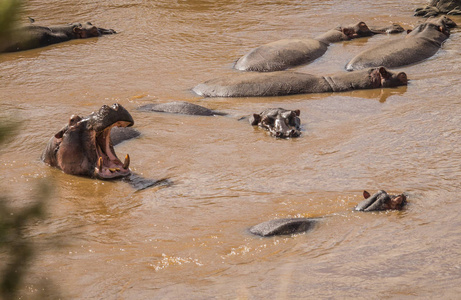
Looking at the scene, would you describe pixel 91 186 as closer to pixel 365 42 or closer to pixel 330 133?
pixel 330 133

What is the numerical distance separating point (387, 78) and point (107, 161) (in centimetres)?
446

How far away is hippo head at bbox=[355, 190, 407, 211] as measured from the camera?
5117 millimetres

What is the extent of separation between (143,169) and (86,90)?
11.8ft

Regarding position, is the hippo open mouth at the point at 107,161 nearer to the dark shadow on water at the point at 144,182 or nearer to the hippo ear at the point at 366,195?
the dark shadow on water at the point at 144,182

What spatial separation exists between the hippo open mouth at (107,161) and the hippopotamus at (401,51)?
4919mm

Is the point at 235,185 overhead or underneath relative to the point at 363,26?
underneath

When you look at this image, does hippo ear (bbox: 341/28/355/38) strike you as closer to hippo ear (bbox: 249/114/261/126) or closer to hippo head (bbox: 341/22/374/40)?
hippo head (bbox: 341/22/374/40)

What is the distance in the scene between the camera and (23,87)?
34.0ft

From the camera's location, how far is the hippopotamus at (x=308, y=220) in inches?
190

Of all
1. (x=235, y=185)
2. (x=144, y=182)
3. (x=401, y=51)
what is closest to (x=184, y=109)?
(x=144, y=182)

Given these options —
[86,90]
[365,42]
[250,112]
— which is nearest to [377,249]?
[250,112]

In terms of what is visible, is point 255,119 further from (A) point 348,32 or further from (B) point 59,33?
(B) point 59,33

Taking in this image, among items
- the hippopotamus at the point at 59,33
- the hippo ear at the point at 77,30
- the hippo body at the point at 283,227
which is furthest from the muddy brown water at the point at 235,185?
the hippo ear at the point at 77,30

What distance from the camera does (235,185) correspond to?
6.11 m
